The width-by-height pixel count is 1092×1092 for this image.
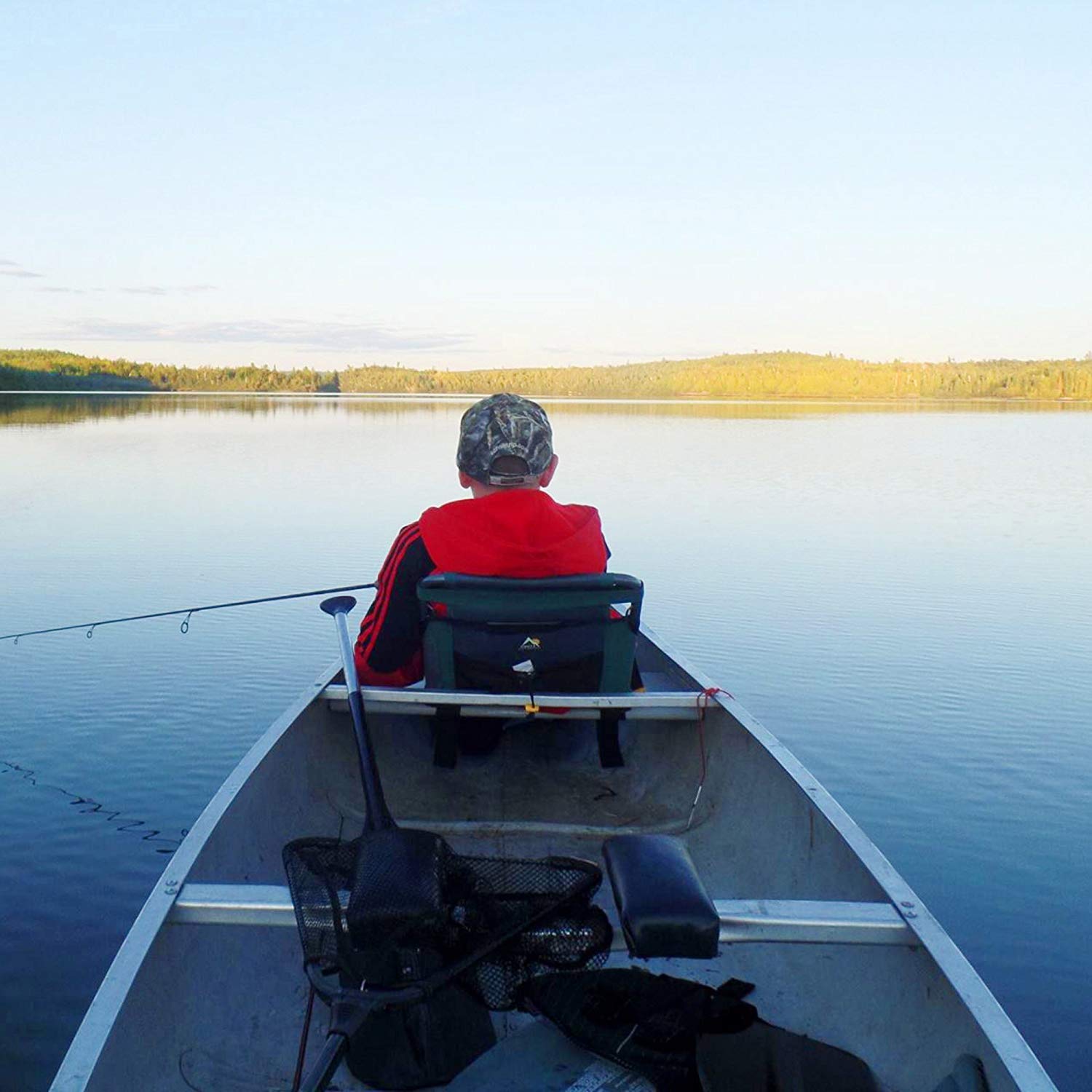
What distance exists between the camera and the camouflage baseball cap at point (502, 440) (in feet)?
13.0

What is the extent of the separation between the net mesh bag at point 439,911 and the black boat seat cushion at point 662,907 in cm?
18

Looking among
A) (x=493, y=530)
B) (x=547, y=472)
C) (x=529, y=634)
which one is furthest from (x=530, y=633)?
(x=547, y=472)

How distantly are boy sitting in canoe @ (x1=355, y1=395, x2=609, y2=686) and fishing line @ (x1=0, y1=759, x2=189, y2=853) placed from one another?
186 cm

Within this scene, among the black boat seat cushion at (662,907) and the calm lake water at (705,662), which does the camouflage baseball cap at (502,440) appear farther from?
the calm lake water at (705,662)

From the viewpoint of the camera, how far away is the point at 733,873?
12.7 feet

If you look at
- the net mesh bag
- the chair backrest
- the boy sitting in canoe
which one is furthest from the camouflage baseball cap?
the net mesh bag

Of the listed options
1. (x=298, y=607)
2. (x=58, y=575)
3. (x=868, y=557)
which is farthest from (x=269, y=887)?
(x=868, y=557)

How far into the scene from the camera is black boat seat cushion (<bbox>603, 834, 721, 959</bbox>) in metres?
2.14

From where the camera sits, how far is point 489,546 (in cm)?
385

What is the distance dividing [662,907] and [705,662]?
6578 millimetres

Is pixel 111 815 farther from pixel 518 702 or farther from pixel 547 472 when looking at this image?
pixel 547 472

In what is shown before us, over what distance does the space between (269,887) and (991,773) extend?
16.2ft

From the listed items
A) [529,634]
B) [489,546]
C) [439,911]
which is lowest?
[439,911]

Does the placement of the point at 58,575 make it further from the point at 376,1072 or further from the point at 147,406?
the point at 147,406
